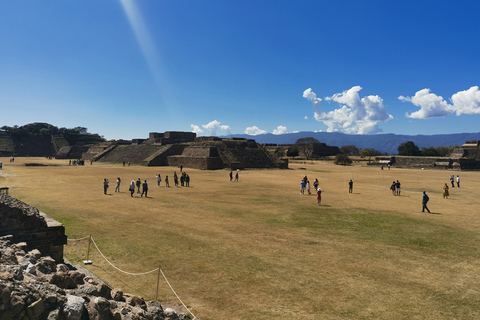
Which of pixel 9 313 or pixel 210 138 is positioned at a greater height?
pixel 210 138

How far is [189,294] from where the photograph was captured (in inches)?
279

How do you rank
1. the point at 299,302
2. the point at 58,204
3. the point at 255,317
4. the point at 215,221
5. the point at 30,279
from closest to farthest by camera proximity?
the point at 30,279
the point at 255,317
the point at 299,302
the point at 215,221
the point at 58,204

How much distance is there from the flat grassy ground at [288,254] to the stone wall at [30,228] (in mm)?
1067

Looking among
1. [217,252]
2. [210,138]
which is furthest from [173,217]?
[210,138]

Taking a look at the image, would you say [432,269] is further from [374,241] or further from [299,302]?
[299,302]

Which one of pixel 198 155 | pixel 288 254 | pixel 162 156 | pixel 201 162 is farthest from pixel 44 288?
pixel 162 156

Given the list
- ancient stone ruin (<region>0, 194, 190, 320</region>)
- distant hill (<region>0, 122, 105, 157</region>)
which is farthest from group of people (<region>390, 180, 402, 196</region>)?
distant hill (<region>0, 122, 105, 157</region>)

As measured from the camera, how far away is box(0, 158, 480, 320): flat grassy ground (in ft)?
22.3

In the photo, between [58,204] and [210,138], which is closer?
[58,204]

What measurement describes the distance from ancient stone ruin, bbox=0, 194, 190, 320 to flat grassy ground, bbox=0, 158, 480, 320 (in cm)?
126

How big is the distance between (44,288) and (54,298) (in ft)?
1.07

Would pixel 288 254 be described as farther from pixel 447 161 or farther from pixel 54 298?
pixel 447 161

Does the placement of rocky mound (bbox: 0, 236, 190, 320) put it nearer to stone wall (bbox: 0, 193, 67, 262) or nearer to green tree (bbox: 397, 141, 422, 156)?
stone wall (bbox: 0, 193, 67, 262)

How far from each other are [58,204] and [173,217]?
729 centimetres
